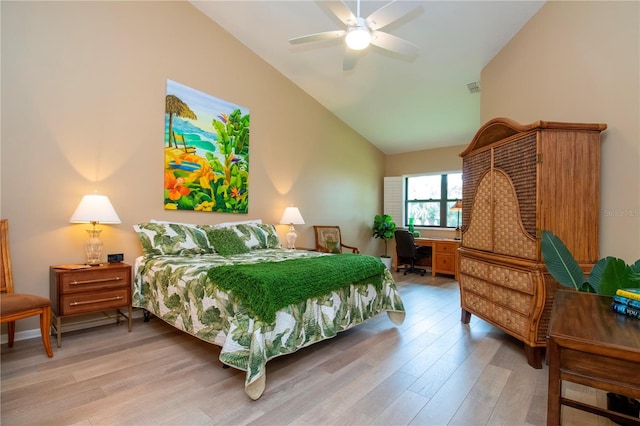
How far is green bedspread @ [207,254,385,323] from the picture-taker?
1.90 meters

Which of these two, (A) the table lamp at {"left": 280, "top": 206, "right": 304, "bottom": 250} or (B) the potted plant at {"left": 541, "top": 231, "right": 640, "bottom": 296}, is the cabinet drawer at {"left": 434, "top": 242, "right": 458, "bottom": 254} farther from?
(B) the potted plant at {"left": 541, "top": 231, "right": 640, "bottom": 296}

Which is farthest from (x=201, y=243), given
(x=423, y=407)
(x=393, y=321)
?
(x=423, y=407)

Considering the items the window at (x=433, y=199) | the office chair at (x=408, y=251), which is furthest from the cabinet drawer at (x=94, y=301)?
the window at (x=433, y=199)

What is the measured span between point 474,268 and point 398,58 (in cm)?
272

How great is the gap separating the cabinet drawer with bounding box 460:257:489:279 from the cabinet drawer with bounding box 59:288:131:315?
3.27m

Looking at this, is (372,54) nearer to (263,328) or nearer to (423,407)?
(263,328)

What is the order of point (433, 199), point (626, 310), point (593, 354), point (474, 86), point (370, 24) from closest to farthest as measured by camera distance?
1. point (593, 354)
2. point (626, 310)
3. point (370, 24)
4. point (474, 86)
5. point (433, 199)

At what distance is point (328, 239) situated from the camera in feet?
17.5

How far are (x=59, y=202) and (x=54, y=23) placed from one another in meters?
1.60

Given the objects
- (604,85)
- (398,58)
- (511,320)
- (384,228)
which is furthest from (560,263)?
(384,228)

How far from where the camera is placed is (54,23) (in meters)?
2.75

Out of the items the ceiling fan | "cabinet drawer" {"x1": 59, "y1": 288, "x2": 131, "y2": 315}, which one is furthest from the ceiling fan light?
"cabinet drawer" {"x1": 59, "y1": 288, "x2": 131, "y2": 315}

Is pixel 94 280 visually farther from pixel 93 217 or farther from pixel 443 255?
pixel 443 255

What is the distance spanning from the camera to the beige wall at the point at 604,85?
2.11m
